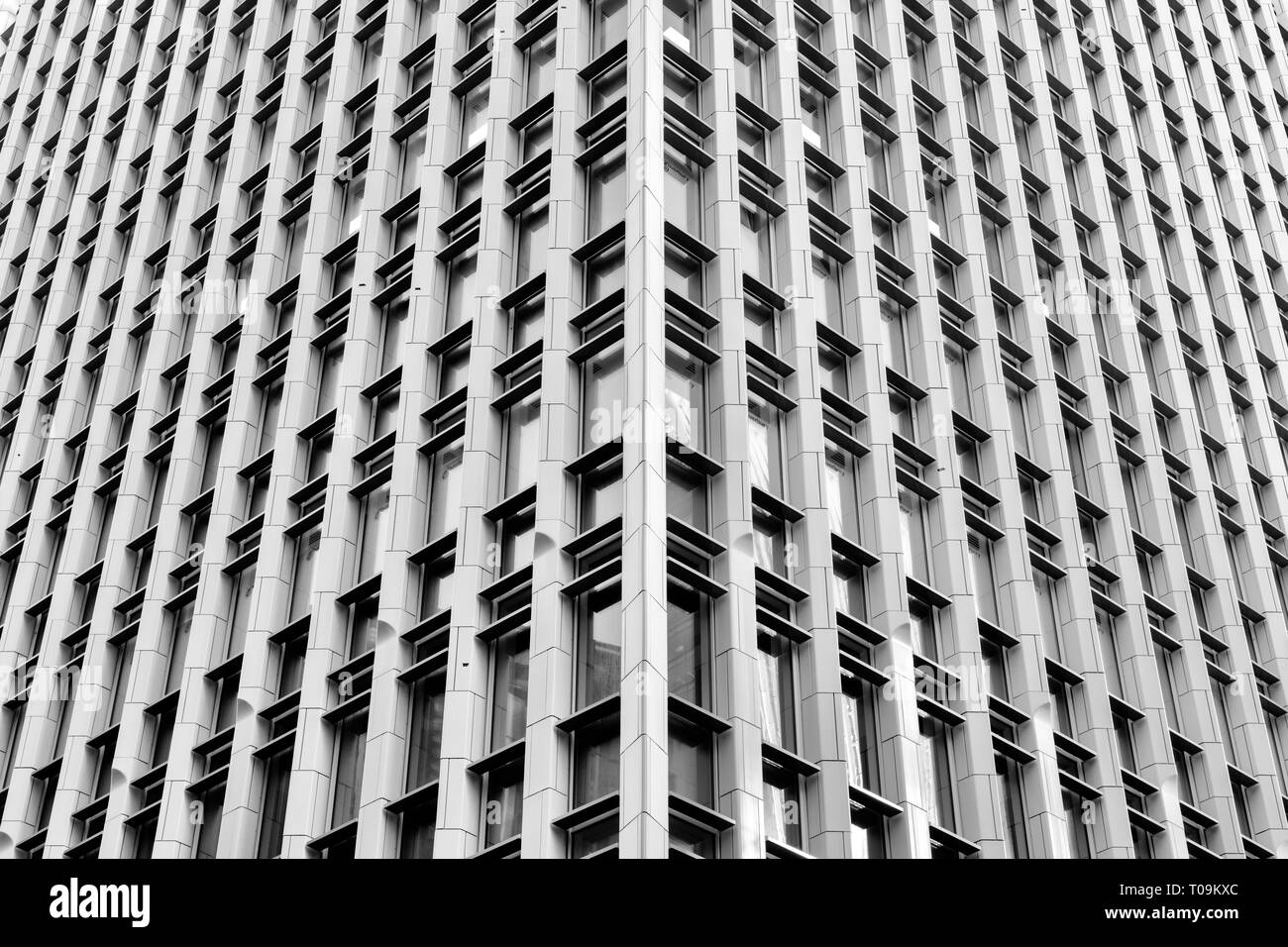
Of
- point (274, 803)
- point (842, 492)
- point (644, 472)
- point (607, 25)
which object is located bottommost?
point (274, 803)

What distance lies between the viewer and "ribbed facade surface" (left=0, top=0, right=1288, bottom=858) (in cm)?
3045

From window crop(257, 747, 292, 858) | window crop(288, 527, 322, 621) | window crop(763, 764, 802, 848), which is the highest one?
window crop(288, 527, 322, 621)

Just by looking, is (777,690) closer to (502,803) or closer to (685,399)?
(502,803)

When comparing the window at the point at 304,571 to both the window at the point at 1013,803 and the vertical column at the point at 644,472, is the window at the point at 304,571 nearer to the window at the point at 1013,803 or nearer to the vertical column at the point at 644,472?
the vertical column at the point at 644,472

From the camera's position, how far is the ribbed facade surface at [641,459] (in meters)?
30.5

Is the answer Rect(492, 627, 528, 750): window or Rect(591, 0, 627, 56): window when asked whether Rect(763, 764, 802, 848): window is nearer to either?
Rect(492, 627, 528, 750): window

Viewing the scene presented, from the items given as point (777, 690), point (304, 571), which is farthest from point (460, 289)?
point (777, 690)

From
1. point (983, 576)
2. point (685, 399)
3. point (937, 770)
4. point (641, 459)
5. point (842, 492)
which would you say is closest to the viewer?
point (641, 459)

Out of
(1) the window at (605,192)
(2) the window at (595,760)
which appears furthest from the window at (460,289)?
(2) the window at (595,760)

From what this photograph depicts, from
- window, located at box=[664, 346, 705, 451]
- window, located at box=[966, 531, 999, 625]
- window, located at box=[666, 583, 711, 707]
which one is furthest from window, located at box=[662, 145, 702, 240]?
window, located at box=[966, 531, 999, 625]

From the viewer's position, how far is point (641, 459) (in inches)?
1182

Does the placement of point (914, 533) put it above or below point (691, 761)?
above
